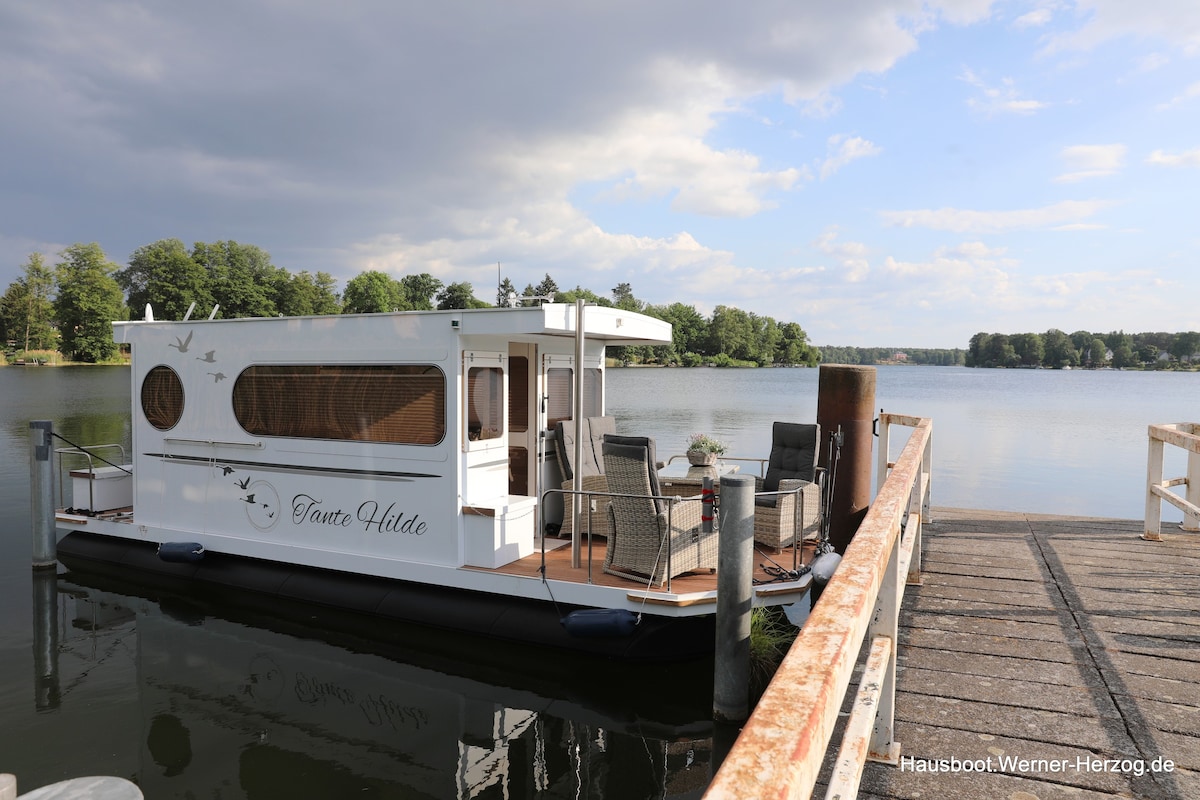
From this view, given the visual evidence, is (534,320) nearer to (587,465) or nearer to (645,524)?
(645,524)

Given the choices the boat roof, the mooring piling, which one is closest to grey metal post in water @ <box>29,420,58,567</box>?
the boat roof

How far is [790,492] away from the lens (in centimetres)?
563

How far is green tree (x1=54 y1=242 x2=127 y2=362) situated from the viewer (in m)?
56.1

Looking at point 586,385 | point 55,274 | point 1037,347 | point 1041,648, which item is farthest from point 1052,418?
point 1037,347

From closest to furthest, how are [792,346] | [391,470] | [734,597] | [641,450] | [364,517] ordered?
[734,597] < [641,450] < [391,470] < [364,517] < [792,346]

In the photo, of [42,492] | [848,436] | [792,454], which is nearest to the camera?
[792,454]

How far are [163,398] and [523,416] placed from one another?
3.98m

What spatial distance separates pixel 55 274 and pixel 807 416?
2351 inches

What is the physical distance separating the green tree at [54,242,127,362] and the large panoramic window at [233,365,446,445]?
191 ft

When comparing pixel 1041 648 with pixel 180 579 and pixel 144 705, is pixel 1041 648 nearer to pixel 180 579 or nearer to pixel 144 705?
pixel 144 705

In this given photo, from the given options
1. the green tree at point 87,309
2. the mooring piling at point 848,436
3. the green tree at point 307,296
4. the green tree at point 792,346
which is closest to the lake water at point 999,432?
the mooring piling at point 848,436

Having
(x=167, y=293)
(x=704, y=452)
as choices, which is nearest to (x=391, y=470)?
(x=704, y=452)

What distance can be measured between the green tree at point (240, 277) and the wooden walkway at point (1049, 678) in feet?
197

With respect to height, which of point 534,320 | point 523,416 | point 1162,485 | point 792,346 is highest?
point 792,346
